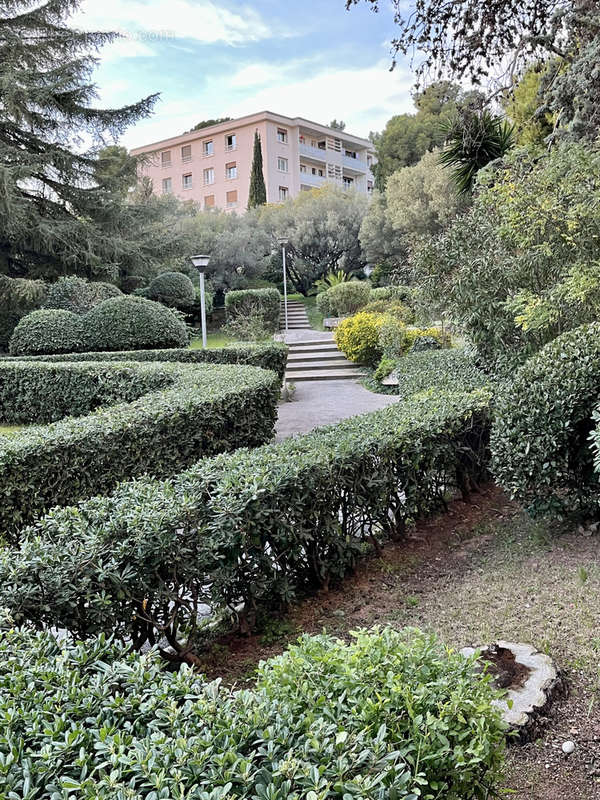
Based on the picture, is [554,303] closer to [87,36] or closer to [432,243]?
[432,243]

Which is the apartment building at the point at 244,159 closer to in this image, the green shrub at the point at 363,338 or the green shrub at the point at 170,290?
the green shrub at the point at 170,290

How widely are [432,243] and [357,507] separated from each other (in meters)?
4.00

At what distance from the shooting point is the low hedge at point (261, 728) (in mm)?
1114

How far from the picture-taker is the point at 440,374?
7.08m

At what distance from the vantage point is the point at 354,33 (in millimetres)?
6711

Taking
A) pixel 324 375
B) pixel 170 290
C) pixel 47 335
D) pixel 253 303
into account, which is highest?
pixel 170 290

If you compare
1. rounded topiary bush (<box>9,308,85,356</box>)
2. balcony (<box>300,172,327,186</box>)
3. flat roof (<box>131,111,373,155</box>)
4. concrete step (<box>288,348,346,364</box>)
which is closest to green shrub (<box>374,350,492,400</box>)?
concrete step (<box>288,348,346,364</box>)

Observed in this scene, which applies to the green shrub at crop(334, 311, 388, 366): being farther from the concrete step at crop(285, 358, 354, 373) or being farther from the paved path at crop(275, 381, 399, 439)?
the paved path at crop(275, 381, 399, 439)

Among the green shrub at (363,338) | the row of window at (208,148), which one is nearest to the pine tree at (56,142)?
the green shrub at (363,338)

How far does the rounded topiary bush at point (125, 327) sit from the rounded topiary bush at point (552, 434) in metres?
10.5

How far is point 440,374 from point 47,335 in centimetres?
930

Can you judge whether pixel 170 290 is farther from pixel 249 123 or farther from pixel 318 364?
pixel 249 123

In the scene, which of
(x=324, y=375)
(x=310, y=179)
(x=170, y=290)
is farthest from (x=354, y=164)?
(x=324, y=375)

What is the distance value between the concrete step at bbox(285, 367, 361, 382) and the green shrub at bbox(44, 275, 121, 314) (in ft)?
17.7
